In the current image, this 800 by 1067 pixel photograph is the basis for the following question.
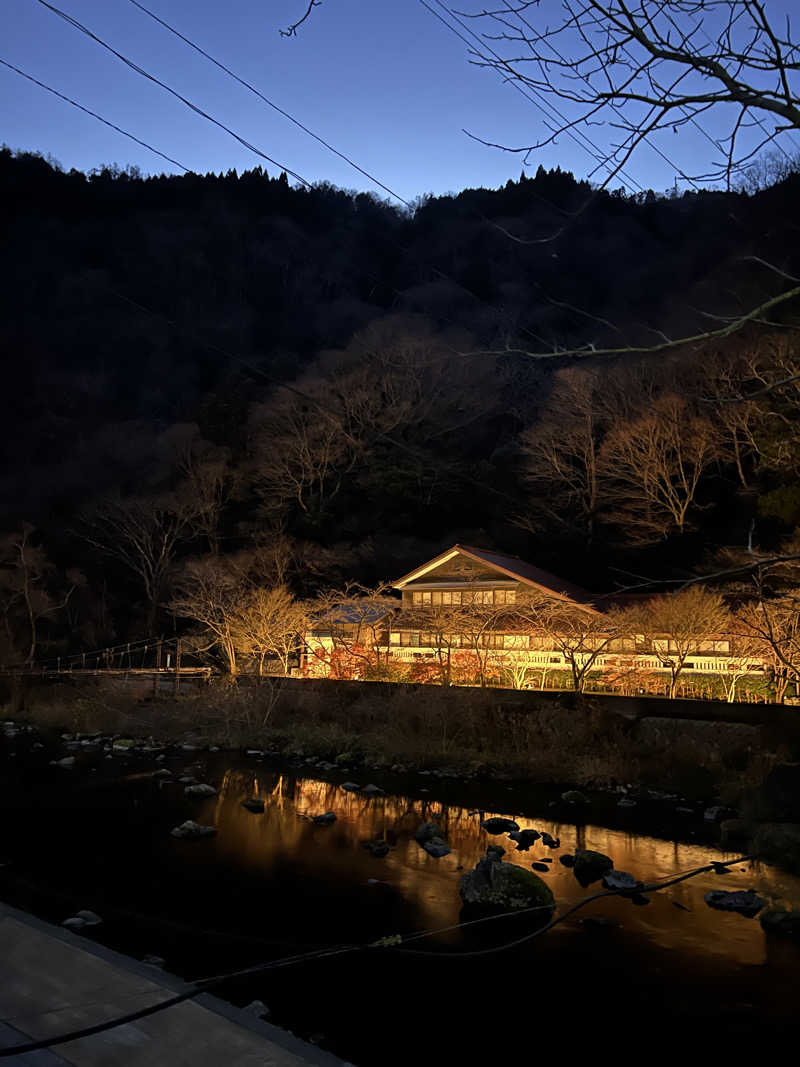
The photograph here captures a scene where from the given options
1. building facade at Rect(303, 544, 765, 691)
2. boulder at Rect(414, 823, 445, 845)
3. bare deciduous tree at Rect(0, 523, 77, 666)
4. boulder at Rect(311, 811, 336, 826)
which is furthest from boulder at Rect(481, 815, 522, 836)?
bare deciduous tree at Rect(0, 523, 77, 666)

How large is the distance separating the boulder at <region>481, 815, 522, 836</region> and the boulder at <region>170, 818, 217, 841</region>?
14.2 feet

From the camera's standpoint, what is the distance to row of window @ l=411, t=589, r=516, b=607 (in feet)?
88.2

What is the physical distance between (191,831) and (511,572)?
55.4 feet

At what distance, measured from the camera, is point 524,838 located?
11727 millimetres

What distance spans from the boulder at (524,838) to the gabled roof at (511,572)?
1382cm

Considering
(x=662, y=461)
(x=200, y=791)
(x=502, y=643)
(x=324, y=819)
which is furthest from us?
(x=662, y=461)

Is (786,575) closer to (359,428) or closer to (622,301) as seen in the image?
(359,428)

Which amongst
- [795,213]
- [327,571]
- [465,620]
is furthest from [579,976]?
[327,571]

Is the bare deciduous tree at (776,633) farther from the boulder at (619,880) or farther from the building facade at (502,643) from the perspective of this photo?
the boulder at (619,880)

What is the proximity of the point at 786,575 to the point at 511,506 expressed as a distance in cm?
→ 1868

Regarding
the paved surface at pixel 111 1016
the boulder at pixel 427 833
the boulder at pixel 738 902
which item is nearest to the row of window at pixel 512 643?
the boulder at pixel 427 833

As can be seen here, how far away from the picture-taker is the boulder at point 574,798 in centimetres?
1441

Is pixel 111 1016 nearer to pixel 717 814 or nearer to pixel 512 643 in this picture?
pixel 717 814

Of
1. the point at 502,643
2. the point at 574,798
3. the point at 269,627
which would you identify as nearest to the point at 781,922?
the point at 574,798
